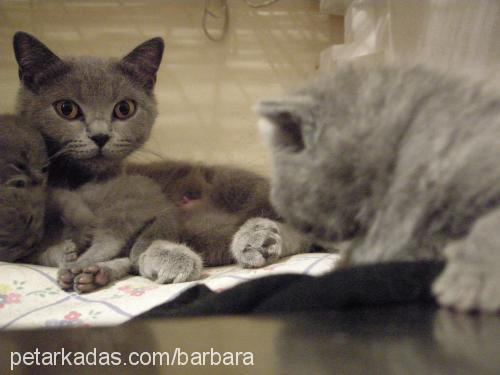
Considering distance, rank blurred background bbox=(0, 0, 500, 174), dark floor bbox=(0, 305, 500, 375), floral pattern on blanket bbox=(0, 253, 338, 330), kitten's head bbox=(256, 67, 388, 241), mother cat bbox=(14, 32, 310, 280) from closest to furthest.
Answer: dark floor bbox=(0, 305, 500, 375) → kitten's head bbox=(256, 67, 388, 241) → floral pattern on blanket bbox=(0, 253, 338, 330) → mother cat bbox=(14, 32, 310, 280) → blurred background bbox=(0, 0, 500, 174)

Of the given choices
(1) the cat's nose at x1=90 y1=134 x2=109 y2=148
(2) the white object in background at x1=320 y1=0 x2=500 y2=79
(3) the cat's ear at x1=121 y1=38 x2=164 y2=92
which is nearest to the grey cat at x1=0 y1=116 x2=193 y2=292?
(1) the cat's nose at x1=90 y1=134 x2=109 y2=148

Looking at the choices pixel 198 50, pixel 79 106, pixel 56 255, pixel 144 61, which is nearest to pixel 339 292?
pixel 56 255

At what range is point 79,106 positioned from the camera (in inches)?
43.5

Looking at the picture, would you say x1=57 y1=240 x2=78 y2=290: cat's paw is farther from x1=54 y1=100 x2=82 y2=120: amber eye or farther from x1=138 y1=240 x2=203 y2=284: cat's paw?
x1=54 y1=100 x2=82 y2=120: amber eye

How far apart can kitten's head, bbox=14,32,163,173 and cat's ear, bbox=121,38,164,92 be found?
45mm

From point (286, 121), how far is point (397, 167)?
159 mm

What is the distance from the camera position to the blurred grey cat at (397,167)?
439 mm

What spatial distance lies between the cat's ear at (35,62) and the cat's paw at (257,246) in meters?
0.66

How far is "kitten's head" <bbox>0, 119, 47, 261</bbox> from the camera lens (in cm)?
92

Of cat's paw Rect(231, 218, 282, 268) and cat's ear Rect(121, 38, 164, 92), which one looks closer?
cat's paw Rect(231, 218, 282, 268)

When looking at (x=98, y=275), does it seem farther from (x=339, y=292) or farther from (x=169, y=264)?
(x=339, y=292)

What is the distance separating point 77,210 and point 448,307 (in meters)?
0.88

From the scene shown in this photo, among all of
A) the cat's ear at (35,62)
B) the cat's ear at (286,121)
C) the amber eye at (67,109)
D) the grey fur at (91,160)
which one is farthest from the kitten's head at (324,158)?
the cat's ear at (35,62)

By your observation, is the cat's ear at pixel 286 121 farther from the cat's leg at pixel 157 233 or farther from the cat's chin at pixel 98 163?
the cat's chin at pixel 98 163
